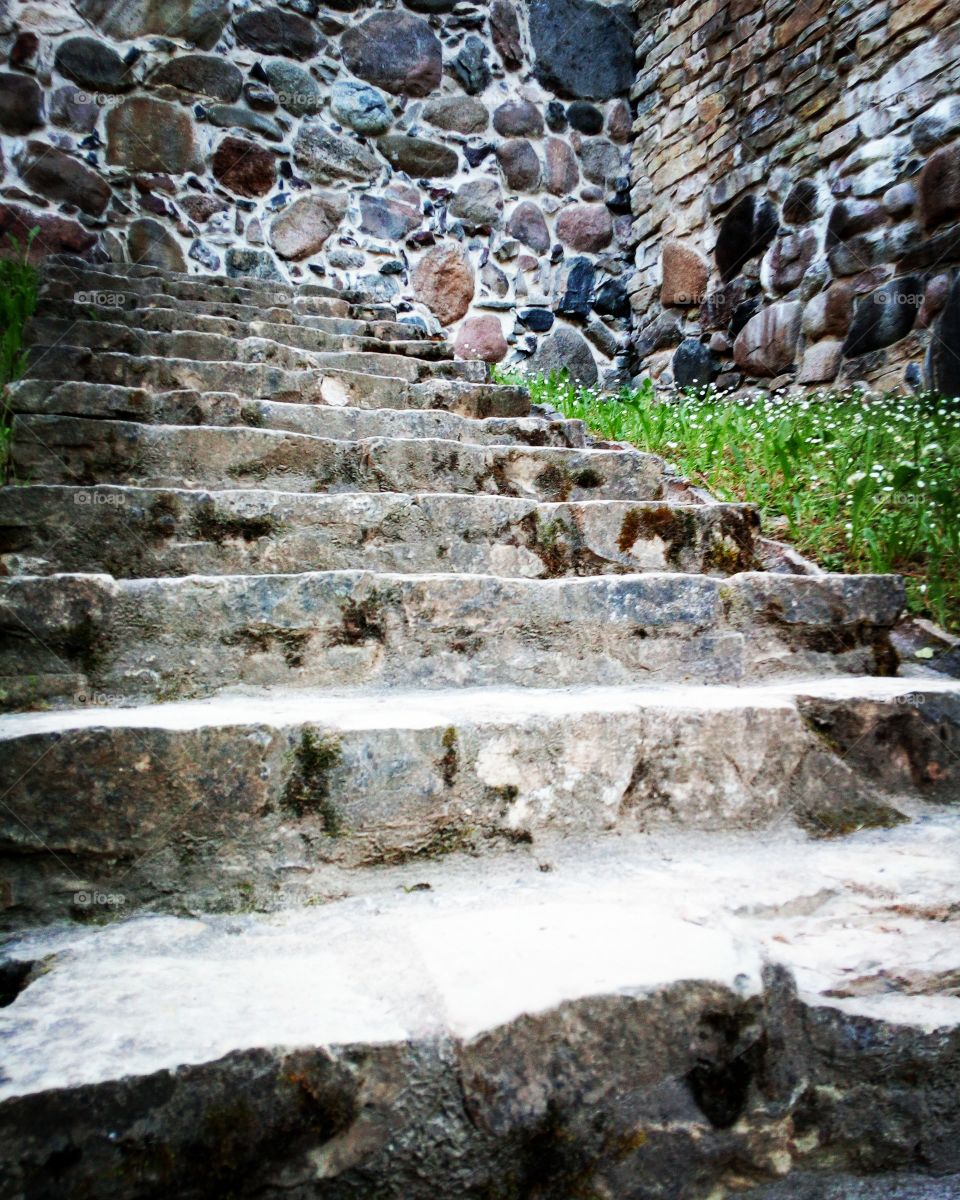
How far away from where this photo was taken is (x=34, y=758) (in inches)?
42.1

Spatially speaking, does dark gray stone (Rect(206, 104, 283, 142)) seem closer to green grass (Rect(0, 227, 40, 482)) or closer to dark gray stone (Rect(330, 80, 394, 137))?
dark gray stone (Rect(330, 80, 394, 137))

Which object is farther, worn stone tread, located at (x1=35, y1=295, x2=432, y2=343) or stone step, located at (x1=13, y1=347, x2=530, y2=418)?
worn stone tread, located at (x1=35, y1=295, x2=432, y2=343)

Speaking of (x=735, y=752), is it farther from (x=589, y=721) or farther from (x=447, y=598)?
(x=447, y=598)

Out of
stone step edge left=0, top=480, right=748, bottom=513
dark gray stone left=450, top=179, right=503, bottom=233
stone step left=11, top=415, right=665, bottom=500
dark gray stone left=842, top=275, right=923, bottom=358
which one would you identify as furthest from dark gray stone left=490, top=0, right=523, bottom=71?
stone step edge left=0, top=480, right=748, bottom=513

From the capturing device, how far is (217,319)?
3553 millimetres

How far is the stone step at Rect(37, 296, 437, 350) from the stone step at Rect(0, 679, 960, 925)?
255 centimetres

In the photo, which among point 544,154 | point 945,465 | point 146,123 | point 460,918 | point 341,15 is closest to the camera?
point 460,918

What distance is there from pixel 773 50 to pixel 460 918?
5364mm

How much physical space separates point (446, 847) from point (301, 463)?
1.33m

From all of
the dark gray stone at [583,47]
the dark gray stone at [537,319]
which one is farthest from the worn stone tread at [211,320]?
the dark gray stone at [583,47]

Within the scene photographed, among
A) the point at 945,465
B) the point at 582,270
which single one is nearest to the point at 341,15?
the point at 582,270

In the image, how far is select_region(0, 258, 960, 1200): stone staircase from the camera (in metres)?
0.77

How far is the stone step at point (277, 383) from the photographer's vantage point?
2.71 m

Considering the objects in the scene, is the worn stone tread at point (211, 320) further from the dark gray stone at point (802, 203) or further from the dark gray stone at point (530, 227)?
the dark gray stone at point (802, 203)
